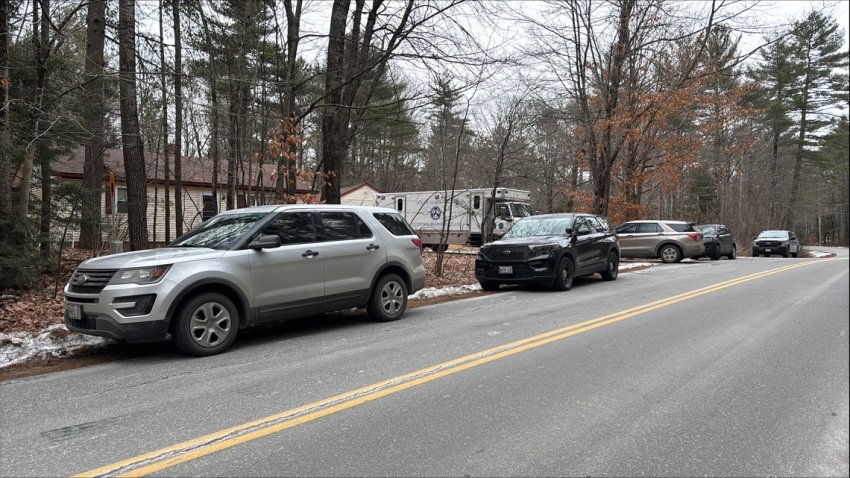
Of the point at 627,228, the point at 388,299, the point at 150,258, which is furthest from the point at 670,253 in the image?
the point at 150,258

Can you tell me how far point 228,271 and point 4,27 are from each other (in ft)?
20.7

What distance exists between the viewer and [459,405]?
14.6 ft

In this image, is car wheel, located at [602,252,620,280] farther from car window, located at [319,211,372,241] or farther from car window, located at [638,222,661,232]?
car window, located at [638,222,661,232]

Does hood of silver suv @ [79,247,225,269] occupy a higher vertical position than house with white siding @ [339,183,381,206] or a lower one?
lower

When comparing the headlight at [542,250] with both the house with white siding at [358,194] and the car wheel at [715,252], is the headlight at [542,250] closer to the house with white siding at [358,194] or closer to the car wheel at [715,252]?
the car wheel at [715,252]

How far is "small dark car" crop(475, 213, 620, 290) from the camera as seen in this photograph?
11844mm

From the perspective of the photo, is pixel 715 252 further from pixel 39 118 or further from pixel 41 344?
pixel 41 344

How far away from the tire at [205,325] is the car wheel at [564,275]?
753 centimetres

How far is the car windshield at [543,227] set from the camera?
42.0 feet

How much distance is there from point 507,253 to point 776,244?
21.1m

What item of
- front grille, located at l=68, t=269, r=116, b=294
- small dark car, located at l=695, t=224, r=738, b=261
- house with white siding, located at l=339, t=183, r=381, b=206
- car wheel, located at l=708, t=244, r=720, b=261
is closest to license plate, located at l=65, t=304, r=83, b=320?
front grille, located at l=68, t=269, r=116, b=294

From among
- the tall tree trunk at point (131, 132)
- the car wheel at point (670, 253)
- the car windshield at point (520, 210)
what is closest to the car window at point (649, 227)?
the car wheel at point (670, 253)

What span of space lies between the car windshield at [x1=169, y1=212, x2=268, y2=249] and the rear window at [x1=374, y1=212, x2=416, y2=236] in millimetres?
2001

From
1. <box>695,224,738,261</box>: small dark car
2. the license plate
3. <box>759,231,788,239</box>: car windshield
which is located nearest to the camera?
the license plate
